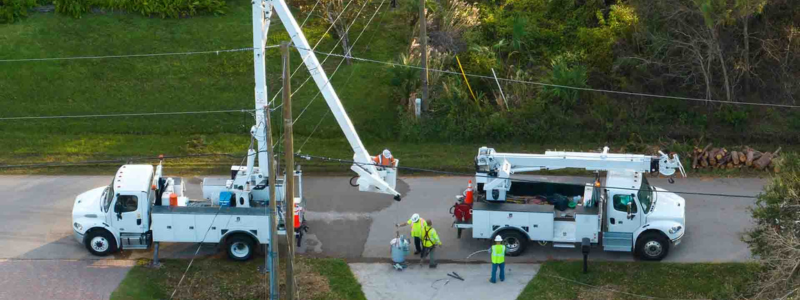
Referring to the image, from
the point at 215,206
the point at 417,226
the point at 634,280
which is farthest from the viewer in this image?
the point at 215,206

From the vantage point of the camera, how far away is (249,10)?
128 ft

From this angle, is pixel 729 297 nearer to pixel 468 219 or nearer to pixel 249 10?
pixel 468 219

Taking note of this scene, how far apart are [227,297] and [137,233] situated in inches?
130

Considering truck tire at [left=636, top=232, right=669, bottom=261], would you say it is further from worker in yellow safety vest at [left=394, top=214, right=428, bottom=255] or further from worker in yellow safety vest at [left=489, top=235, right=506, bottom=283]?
worker in yellow safety vest at [left=394, top=214, right=428, bottom=255]

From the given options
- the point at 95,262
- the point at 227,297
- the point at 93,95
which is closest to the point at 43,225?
the point at 95,262

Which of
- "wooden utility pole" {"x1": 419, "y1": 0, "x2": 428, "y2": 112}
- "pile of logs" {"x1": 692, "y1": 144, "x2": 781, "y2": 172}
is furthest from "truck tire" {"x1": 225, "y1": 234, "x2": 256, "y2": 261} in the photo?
"pile of logs" {"x1": 692, "y1": 144, "x2": 781, "y2": 172}

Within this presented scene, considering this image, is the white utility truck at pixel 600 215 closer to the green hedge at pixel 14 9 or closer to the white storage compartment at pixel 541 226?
the white storage compartment at pixel 541 226

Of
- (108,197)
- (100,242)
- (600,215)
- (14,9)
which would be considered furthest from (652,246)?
(14,9)

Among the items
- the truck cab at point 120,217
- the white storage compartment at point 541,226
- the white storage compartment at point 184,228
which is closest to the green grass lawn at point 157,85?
the truck cab at point 120,217

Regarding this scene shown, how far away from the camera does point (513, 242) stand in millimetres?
23719

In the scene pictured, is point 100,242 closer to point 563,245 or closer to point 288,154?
point 288,154

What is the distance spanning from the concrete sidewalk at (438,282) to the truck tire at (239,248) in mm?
2536

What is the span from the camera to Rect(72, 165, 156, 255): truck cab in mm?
23312

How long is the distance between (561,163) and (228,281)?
334 inches
